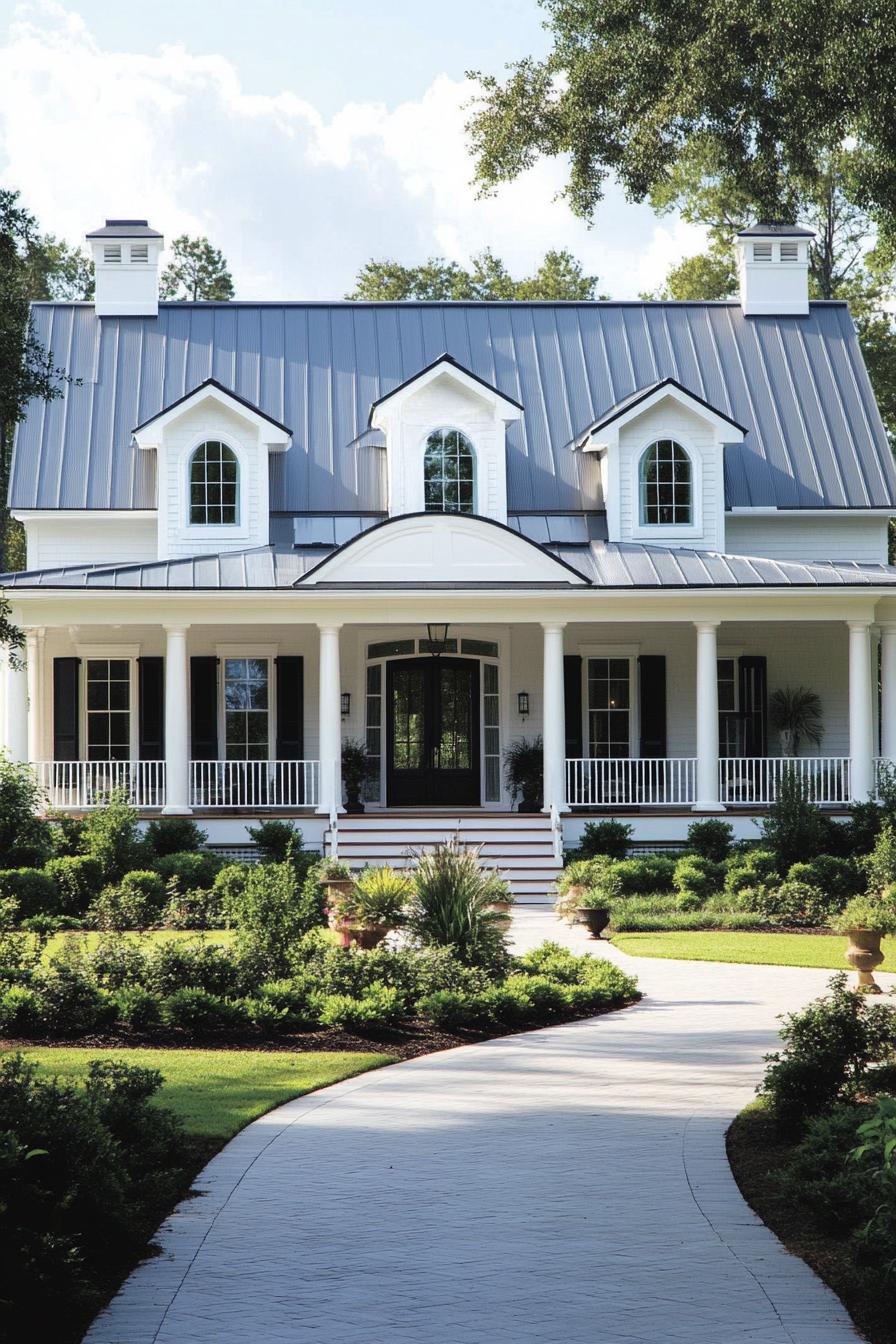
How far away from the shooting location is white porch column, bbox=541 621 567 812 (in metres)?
22.6

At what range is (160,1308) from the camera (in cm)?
572

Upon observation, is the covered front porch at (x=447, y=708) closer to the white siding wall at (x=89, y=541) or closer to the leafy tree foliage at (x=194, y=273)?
the white siding wall at (x=89, y=541)

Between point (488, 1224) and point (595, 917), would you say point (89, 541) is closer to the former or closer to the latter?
point (595, 917)

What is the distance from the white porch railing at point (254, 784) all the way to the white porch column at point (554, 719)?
3.46 meters

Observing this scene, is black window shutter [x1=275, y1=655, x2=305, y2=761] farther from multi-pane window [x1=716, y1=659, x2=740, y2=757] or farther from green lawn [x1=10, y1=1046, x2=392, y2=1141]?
green lawn [x1=10, y1=1046, x2=392, y2=1141]

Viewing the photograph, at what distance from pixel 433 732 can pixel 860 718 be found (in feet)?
21.9

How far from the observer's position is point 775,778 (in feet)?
78.5

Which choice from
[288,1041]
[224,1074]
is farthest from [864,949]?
[224,1074]

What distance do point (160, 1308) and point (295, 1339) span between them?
62cm

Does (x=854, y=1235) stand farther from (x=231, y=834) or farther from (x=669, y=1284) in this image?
(x=231, y=834)

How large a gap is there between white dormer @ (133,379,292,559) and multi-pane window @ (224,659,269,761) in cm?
194

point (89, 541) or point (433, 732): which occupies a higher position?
point (89, 541)

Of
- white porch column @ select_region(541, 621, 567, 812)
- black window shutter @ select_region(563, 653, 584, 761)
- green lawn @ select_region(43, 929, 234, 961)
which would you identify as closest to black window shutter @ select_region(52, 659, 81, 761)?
green lawn @ select_region(43, 929, 234, 961)

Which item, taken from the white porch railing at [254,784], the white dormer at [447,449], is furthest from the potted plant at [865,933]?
the white dormer at [447,449]
